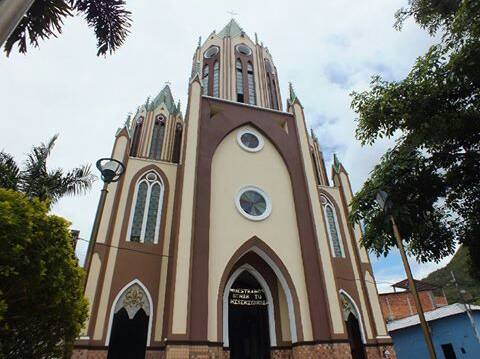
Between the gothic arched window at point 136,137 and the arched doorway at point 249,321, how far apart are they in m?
9.39

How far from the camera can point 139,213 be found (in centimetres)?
1310

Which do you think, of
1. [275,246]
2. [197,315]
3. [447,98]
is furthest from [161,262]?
[447,98]

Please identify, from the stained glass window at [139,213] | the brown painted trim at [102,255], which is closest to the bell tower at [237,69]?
the stained glass window at [139,213]

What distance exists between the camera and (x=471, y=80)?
20.4 feet

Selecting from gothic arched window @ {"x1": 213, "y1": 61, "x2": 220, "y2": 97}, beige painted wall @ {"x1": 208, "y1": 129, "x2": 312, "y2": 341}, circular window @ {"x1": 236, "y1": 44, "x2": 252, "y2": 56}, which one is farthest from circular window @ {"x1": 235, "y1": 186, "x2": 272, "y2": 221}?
circular window @ {"x1": 236, "y1": 44, "x2": 252, "y2": 56}

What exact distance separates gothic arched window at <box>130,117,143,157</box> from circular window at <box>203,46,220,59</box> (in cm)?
582

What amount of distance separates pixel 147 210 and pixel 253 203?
427cm

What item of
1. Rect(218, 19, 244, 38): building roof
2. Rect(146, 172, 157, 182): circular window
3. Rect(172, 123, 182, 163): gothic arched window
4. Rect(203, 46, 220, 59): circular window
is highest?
Rect(218, 19, 244, 38): building roof

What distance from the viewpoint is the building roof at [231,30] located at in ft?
73.3

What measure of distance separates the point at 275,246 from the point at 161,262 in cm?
428

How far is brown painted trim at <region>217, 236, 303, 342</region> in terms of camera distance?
34.8ft

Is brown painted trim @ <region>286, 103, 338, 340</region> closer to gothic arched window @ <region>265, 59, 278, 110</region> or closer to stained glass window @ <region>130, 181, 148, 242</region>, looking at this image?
stained glass window @ <region>130, 181, 148, 242</region>

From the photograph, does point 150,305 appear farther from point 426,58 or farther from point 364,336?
point 426,58

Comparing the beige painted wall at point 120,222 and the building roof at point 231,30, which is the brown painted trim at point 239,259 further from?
the building roof at point 231,30
